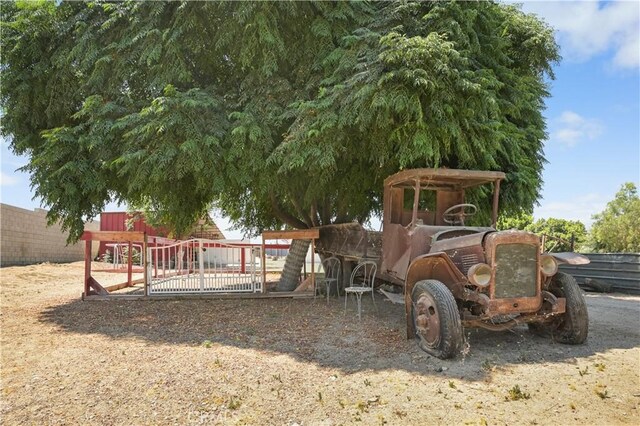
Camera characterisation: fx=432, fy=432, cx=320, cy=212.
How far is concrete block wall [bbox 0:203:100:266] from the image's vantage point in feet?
50.2

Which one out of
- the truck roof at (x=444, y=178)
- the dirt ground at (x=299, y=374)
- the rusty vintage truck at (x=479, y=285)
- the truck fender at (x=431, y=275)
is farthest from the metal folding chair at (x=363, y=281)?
the truck roof at (x=444, y=178)

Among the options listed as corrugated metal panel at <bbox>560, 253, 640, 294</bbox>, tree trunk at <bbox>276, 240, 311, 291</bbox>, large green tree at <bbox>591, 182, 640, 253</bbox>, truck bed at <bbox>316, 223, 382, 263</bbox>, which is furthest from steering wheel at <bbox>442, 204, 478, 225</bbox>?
large green tree at <bbox>591, 182, 640, 253</bbox>

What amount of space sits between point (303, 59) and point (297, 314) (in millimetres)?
4719

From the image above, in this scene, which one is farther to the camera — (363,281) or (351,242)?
(363,281)

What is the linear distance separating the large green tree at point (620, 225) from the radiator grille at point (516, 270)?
2163 cm

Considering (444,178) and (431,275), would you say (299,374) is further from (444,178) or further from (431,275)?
(444,178)

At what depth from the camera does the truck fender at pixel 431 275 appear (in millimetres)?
5184

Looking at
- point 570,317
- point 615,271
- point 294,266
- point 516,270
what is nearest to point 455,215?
point 516,270

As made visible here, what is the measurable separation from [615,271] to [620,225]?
1324 cm

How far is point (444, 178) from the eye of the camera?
6723 millimetres

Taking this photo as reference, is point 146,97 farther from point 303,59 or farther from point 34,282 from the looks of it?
point 34,282

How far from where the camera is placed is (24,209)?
1647cm

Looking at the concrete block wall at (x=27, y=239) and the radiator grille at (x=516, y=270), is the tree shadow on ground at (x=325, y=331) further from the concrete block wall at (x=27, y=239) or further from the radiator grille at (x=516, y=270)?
the concrete block wall at (x=27, y=239)

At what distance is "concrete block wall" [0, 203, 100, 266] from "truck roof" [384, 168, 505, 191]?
12.1 m
